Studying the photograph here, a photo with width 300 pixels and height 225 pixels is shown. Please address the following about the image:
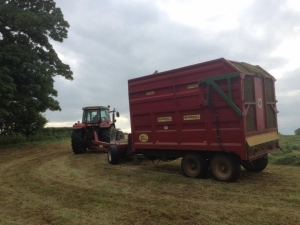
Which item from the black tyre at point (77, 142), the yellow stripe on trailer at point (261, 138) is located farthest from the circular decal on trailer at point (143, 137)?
the black tyre at point (77, 142)

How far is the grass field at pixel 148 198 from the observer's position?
4.75 metres

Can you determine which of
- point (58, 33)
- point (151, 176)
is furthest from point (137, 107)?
point (58, 33)

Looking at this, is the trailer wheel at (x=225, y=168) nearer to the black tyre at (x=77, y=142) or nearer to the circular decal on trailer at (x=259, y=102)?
the circular decal on trailer at (x=259, y=102)

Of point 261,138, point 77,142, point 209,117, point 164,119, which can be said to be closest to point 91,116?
point 77,142

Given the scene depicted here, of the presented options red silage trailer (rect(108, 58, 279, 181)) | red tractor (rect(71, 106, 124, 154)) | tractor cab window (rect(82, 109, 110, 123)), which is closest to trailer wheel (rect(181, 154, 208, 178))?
red silage trailer (rect(108, 58, 279, 181))

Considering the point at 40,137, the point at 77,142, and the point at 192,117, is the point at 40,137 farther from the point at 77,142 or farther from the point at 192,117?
the point at 192,117

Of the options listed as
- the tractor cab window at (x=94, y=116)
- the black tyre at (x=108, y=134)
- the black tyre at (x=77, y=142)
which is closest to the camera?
the black tyre at (x=108, y=134)

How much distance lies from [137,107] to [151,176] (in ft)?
7.21

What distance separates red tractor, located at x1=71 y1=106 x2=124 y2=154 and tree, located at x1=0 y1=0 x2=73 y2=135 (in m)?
4.31

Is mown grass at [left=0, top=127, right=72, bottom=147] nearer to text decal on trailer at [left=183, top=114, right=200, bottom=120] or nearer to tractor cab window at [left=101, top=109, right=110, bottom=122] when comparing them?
tractor cab window at [left=101, top=109, right=110, bottom=122]

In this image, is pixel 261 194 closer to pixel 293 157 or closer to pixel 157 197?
pixel 157 197

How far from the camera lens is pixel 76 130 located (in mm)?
13945

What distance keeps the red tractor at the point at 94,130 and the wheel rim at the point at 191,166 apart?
230 inches

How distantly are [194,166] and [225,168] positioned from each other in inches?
34.8
